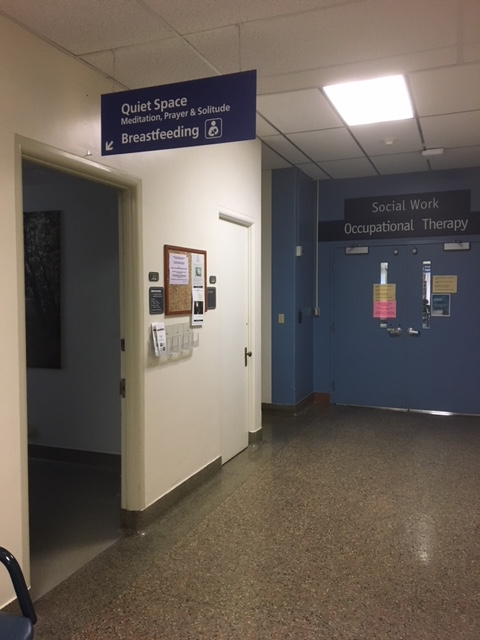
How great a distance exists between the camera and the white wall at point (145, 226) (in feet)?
8.07

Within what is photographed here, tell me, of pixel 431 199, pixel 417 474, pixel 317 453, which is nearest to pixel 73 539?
pixel 317 453

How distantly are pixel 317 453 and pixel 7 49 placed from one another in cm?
393

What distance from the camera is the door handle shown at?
21.8 ft

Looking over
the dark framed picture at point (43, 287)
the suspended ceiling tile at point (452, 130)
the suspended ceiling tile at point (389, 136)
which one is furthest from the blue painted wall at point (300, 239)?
the dark framed picture at point (43, 287)

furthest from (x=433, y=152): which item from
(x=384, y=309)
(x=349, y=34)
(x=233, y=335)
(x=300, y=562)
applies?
(x=300, y=562)

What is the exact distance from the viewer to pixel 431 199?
21.1 ft

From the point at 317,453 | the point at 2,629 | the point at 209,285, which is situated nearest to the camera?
the point at 2,629

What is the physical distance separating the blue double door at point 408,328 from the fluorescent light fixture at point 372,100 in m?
2.52

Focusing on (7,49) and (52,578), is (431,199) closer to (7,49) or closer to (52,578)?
(7,49)

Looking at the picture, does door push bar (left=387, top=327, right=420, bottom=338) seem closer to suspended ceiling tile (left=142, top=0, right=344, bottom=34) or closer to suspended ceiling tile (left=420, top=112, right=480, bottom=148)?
suspended ceiling tile (left=420, top=112, right=480, bottom=148)

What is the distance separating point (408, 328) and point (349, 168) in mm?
2084

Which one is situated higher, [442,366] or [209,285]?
[209,285]

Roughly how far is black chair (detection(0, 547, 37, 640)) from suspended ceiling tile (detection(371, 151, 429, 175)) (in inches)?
205

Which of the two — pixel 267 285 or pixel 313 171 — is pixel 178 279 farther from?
pixel 313 171
